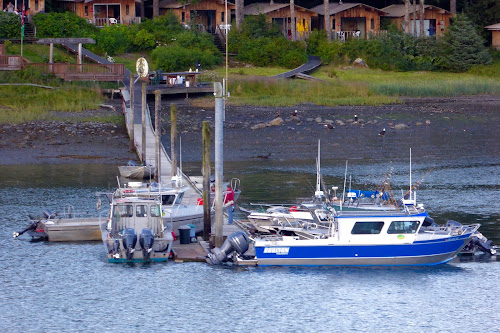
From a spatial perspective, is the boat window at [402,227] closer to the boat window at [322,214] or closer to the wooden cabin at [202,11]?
the boat window at [322,214]

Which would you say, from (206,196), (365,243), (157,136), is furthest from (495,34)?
(365,243)

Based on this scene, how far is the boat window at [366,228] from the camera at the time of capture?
1195 inches

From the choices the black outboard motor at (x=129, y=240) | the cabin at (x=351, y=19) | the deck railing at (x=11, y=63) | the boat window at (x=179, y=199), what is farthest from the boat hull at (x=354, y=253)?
the cabin at (x=351, y=19)

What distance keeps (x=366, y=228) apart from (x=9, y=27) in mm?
49819

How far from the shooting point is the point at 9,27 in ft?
241

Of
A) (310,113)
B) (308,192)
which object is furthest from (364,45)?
(308,192)

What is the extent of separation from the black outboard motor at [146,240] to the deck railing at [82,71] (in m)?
34.1

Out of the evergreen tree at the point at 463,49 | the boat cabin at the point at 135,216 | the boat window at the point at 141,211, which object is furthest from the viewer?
the evergreen tree at the point at 463,49

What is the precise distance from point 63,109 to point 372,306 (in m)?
35.4

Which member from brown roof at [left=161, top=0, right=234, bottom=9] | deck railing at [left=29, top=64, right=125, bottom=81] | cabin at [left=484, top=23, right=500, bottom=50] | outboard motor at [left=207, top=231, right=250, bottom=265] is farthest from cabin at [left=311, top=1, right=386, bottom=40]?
outboard motor at [left=207, top=231, right=250, bottom=265]

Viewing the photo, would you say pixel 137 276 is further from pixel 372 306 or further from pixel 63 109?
pixel 63 109

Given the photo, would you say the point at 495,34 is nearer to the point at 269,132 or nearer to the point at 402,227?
the point at 269,132

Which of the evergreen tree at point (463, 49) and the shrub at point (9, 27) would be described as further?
the evergreen tree at point (463, 49)

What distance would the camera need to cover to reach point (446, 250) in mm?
31250
